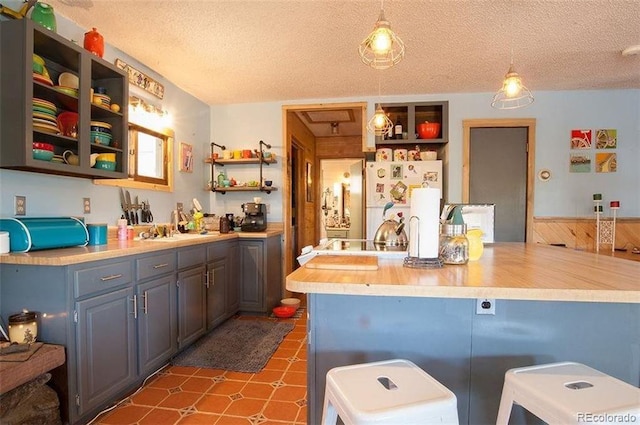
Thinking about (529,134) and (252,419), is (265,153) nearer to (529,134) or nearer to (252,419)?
(252,419)

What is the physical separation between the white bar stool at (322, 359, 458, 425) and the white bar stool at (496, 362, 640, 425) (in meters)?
0.24

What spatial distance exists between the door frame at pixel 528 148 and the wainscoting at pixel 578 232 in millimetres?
88

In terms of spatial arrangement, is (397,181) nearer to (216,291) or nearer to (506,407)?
(216,291)

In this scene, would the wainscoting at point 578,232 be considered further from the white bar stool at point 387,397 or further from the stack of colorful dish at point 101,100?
the stack of colorful dish at point 101,100

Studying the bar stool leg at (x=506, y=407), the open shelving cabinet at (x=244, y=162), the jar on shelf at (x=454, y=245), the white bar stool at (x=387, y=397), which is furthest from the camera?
the open shelving cabinet at (x=244, y=162)

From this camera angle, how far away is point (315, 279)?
1.11 metres

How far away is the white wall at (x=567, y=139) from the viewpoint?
344 centimetres

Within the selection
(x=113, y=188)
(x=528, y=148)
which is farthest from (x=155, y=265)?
(x=528, y=148)

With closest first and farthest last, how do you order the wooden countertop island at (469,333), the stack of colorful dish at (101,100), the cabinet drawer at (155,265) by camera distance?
1. the wooden countertop island at (469,333)
2. the cabinet drawer at (155,265)
3. the stack of colorful dish at (101,100)

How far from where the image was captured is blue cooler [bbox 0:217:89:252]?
1670mm

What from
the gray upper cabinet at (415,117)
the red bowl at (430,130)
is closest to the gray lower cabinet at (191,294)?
the gray upper cabinet at (415,117)

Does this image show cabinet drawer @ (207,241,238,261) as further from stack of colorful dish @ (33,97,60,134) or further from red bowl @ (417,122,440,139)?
red bowl @ (417,122,440,139)

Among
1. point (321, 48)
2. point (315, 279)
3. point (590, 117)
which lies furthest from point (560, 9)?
point (315, 279)

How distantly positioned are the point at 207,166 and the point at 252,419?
114 inches
